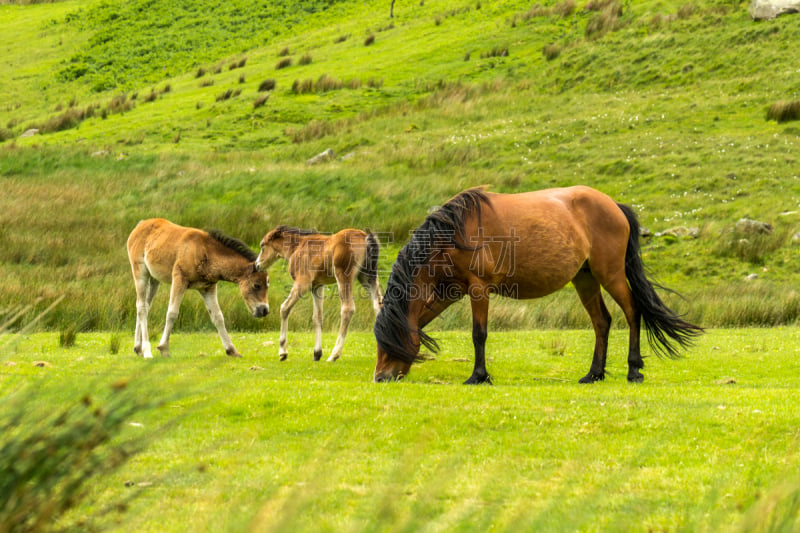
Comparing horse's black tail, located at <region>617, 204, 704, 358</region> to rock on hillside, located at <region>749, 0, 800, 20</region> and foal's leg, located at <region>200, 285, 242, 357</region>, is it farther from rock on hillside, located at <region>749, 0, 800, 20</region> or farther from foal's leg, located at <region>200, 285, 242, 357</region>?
rock on hillside, located at <region>749, 0, 800, 20</region>

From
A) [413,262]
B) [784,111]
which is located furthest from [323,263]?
[784,111]

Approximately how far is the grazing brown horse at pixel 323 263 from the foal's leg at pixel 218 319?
0.69 metres

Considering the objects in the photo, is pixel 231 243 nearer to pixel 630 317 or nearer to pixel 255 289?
pixel 255 289

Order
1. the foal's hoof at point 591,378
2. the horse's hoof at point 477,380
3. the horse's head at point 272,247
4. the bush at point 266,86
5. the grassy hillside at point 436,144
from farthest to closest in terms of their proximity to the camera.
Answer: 1. the bush at point 266,86
2. the grassy hillside at point 436,144
3. the horse's head at point 272,247
4. the foal's hoof at point 591,378
5. the horse's hoof at point 477,380

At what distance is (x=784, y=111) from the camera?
25.0m

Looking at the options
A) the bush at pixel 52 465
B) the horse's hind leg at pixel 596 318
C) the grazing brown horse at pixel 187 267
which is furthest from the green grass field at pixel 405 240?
the grazing brown horse at pixel 187 267

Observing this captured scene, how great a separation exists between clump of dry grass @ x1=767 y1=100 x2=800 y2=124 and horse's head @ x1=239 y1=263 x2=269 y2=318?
19.2 meters

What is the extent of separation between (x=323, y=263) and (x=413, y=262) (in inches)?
90.1

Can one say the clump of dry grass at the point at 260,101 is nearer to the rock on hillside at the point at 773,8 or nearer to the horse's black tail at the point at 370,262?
the rock on hillside at the point at 773,8

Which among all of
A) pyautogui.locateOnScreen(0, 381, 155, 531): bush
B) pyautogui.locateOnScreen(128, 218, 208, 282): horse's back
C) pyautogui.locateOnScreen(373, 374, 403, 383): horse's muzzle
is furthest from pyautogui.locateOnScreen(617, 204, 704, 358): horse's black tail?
pyautogui.locateOnScreen(0, 381, 155, 531): bush

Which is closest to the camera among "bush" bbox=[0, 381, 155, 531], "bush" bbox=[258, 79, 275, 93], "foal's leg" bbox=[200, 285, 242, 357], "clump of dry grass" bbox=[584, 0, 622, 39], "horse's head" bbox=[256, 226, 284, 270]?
"bush" bbox=[0, 381, 155, 531]

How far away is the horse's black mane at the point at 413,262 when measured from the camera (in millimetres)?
9375

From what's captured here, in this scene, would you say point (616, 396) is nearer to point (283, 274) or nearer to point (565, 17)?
point (283, 274)

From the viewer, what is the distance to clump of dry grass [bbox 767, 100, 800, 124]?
81.4 feet
